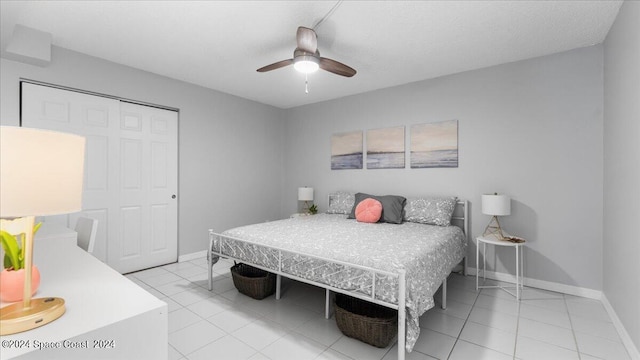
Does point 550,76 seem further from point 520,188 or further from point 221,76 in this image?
point 221,76

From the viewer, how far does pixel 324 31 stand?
2.68 m

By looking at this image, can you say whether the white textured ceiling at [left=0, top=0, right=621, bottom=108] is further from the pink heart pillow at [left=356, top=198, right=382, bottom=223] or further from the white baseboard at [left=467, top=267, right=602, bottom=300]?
the white baseboard at [left=467, top=267, right=602, bottom=300]

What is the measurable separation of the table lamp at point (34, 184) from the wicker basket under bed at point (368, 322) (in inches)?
68.8

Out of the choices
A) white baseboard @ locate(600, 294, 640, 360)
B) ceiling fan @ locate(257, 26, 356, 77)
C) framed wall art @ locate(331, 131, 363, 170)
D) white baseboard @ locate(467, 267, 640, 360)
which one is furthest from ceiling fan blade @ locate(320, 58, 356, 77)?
white baseboard @ locate(600, 294, 640, 360)

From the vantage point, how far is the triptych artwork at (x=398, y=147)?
379 centimetres

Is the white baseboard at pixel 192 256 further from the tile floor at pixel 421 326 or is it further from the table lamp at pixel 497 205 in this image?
the table lamp at pixel 497 205

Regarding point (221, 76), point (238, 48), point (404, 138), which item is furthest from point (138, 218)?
point (404, 138)

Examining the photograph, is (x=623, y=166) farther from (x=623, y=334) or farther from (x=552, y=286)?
(x=552, y=286)

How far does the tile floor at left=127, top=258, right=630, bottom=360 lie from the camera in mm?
2045

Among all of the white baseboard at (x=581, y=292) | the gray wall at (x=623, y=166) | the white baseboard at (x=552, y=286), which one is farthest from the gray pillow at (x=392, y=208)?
the gray wall at (x=623, y=166)

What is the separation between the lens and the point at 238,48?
120 inches

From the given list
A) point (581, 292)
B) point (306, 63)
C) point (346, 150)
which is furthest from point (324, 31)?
point (581, 292)

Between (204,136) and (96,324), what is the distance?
12.4 feet

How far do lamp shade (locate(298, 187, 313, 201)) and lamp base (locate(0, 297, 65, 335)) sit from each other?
398 cm
